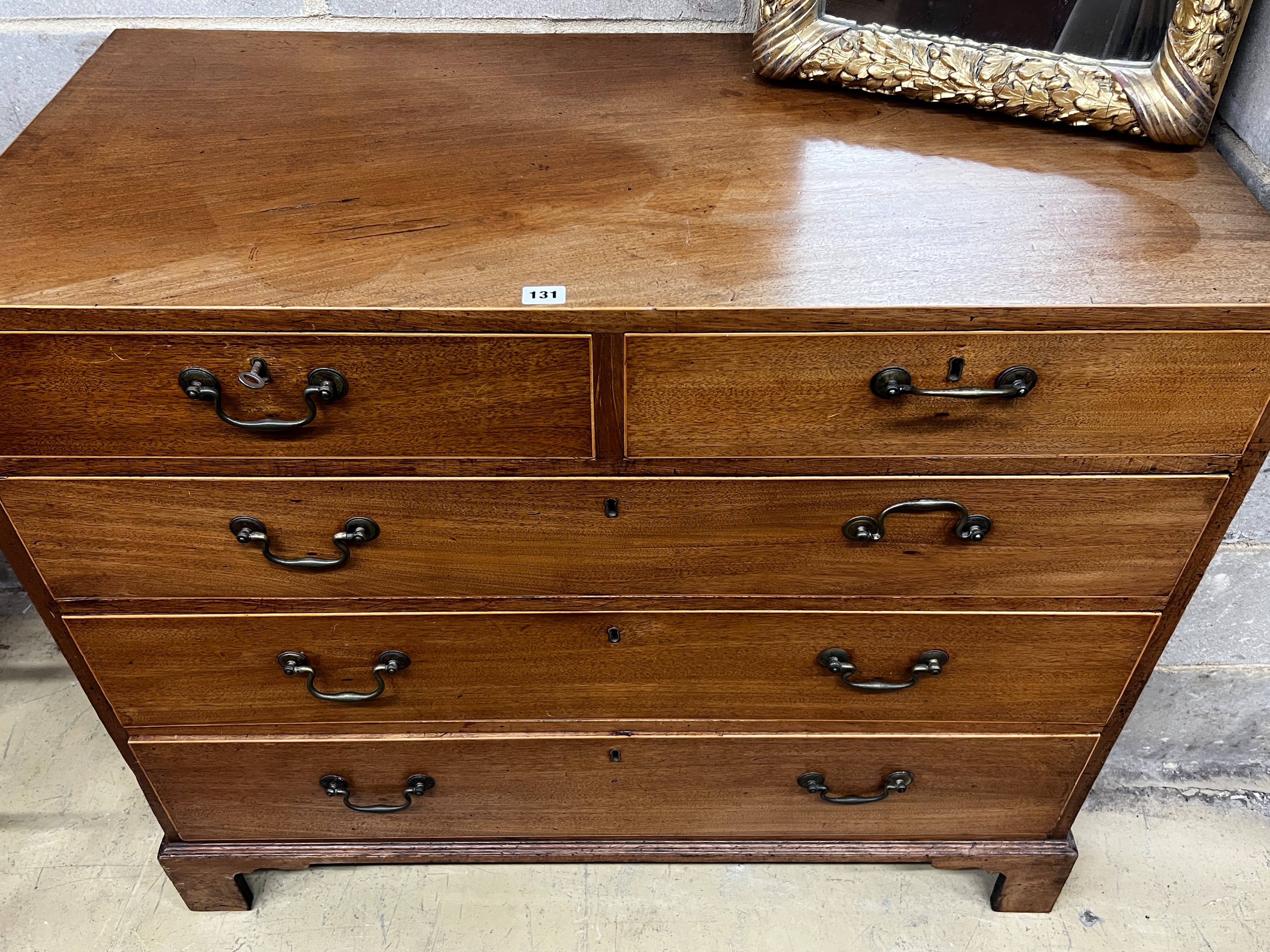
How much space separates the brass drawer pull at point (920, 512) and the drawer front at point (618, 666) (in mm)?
122

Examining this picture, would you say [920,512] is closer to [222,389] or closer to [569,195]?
[569,195]

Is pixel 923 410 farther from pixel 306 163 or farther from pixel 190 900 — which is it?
pixel 190 900

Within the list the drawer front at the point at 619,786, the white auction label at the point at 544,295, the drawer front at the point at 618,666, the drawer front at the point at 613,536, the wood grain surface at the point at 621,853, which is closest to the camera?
the white auction label at the point at 544,295

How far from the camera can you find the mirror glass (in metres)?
0.94

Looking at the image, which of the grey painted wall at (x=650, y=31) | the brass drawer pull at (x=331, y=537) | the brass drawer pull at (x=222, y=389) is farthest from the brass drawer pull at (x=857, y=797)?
the brass drawer pull at (x=222, y=389)

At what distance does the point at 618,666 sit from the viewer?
107cm

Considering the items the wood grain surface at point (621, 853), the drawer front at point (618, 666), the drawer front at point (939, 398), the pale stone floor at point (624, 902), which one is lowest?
the pale stone floor at point (624, 902)

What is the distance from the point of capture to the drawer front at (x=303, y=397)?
2.60 ft

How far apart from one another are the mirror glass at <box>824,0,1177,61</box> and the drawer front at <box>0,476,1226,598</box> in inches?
16.3

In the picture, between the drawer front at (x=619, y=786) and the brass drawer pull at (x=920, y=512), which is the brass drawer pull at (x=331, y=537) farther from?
the brass drawer pull at (x=920, y=512)

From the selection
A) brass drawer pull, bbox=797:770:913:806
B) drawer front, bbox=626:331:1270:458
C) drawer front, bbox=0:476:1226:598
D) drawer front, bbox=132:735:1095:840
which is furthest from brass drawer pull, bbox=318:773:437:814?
drawer front, bbox=626:331:1270:458

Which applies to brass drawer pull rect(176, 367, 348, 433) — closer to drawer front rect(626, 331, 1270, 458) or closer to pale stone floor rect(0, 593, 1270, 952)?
drawer front rect(626, 331, 1270, 458)

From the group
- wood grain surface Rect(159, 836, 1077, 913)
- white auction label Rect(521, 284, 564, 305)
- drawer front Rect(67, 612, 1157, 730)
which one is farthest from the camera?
wood grain surface Rect(159, 836, 1077, 913)

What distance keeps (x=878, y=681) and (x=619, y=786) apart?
34cm
